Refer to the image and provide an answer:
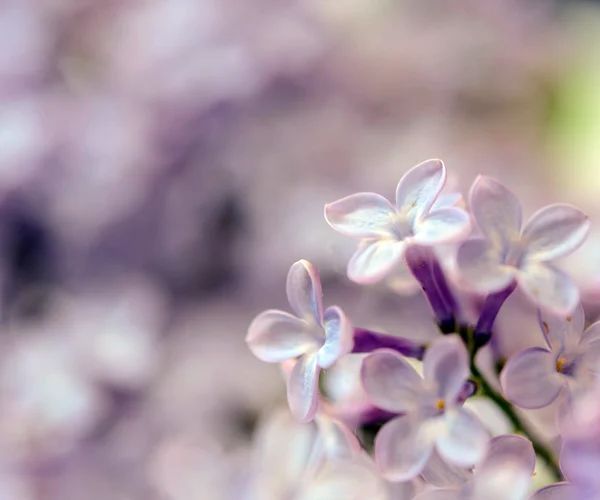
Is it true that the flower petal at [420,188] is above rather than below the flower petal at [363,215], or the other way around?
above

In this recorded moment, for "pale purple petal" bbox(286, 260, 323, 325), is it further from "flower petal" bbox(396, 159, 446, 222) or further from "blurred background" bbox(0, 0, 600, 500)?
"blurred background" bbox(0, 0, 600, 500)

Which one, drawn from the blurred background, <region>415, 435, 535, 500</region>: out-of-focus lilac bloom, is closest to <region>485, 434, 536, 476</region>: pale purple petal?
<region>415, 435, 535, 500</region>: out-of-focus lilac bloom

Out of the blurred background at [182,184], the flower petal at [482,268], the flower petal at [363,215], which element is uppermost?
the flower petal at [363,215]

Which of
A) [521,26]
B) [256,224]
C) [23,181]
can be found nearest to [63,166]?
[23,181]

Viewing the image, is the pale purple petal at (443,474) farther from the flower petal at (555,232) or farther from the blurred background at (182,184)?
the blurred background at (182,184)

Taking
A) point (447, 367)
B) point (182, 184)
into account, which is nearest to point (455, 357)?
point (447, 367)

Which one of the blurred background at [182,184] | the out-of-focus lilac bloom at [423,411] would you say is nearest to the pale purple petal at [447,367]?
the out-of-focus lilac bloom at [423,411]
